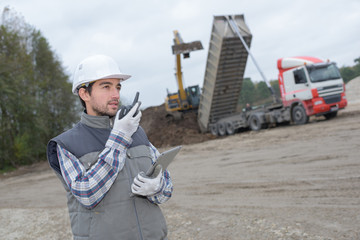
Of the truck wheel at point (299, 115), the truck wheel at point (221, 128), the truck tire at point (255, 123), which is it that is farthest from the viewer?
the truck wheel at point (221, 128)

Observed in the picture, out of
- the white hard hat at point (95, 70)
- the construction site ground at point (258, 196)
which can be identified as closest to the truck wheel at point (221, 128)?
the construction site ground at point (258, 196)

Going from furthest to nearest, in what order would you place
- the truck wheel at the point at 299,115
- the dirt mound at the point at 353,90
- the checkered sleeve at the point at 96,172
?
the dirt mound at the point at 353,90, the truck wheel at the point at 299,115, the checkered sleeve at the point at 96,172

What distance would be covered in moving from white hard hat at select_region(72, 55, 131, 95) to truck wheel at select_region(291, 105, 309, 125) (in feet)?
39.9

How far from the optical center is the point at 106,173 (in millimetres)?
1711

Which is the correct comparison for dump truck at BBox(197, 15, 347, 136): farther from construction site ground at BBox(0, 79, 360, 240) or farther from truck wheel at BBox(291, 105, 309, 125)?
→ construction site ground at BBox(0, 79, 360, 240)

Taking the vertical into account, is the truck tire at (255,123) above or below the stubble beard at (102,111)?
below

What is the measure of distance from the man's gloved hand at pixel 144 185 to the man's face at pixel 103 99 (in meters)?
0.41

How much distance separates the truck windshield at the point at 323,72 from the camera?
41.6 feet

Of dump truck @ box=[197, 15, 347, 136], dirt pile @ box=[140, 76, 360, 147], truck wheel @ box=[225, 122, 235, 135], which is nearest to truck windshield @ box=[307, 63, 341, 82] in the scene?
dump truck @ box=[197, 15, 347, 136]

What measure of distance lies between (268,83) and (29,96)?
40.6ft

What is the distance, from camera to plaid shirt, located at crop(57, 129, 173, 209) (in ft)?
5.58

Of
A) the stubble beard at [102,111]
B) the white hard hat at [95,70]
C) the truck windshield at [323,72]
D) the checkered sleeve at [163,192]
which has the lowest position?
the checkered sleeve at [163,192]

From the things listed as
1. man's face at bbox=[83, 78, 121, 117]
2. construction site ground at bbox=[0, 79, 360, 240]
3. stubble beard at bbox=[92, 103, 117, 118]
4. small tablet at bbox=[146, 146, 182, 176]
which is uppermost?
man's face at bbox=[83, 78, 121, 117]

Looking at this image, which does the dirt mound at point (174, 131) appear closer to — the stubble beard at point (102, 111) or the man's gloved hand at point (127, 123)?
the stubble beard at point (102, 111)
